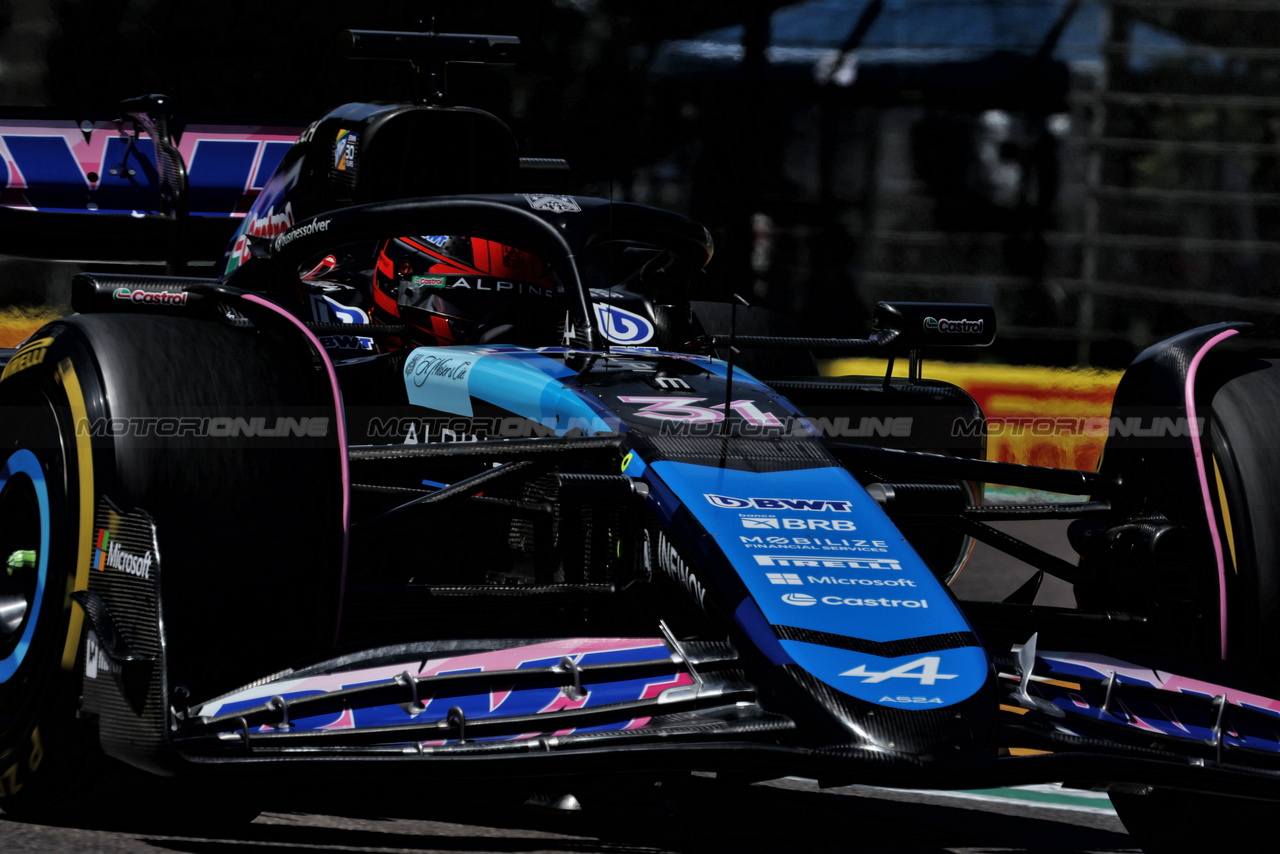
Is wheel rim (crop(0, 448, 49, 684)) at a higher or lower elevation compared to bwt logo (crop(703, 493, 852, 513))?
lower

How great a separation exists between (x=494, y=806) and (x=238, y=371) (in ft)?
3.76

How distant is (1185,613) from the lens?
12.2 feet

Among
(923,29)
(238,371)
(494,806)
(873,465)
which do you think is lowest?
(494,806)

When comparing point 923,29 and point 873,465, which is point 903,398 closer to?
point 873,465

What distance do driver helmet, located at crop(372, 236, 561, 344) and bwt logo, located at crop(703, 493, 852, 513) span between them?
4.96ft

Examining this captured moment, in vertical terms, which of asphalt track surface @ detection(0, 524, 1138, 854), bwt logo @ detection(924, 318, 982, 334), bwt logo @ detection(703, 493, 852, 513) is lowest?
asphalt track surface @ detection(0, 524, 1138, 854)

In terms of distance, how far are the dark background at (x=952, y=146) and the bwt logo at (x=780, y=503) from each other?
7.92m

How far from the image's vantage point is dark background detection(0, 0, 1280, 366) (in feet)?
37.6

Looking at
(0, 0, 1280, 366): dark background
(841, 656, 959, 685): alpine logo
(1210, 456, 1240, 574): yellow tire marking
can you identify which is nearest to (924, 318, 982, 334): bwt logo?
(1210, 456, 1240, 574): yellow tire marking

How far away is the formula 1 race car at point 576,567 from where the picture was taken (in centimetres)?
286

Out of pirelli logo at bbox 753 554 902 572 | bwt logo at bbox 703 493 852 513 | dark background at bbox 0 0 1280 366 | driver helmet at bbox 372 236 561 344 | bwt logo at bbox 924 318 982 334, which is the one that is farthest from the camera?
dark background at bbox 0 0 1280 366

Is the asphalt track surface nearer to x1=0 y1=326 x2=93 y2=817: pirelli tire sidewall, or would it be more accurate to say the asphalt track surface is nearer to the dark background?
x1=0 y1=326 x2=93 y2=817: pirelli tire sidewall

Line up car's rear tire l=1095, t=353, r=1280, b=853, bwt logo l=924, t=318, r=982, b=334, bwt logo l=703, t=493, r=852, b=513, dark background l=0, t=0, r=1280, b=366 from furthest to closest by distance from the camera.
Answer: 1. dark background l=0, t=0, r=1280, b=366
2. bwt logo l=924, t=318, r=982, b=334
3. car's rear tire l=1095, t=353, r=1280, b=853
4. bwt logo l=703, t=493, r=852, b=513

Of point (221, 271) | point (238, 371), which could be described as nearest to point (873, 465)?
point (238, 371)
